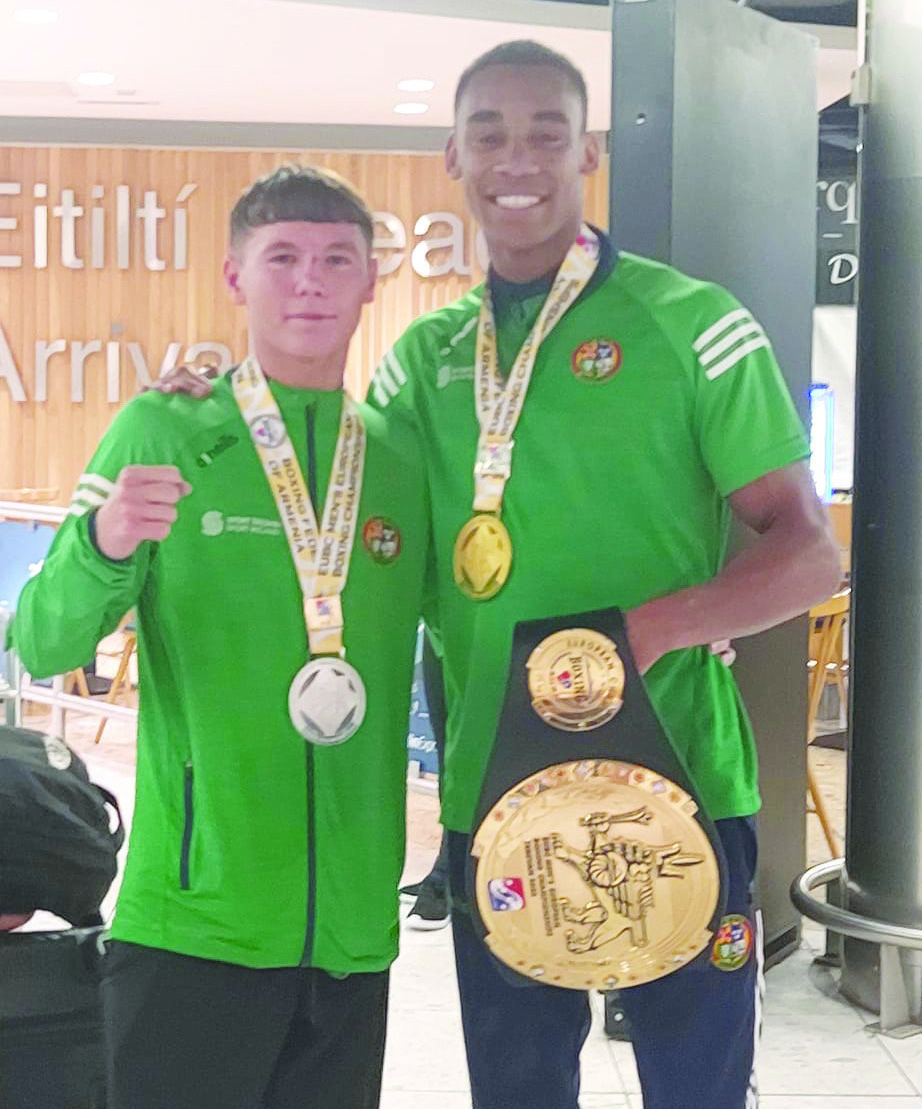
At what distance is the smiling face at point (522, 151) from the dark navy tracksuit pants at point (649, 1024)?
0.79 m

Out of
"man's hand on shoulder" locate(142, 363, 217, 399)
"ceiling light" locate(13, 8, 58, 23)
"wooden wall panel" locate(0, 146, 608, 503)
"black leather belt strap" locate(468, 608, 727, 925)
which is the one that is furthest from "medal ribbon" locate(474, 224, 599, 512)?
"wooden wall panel" locate(0, 146, 608, 503)

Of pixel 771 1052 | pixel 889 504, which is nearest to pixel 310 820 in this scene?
pixel 771 1052

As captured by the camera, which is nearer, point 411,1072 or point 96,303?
point 411,1072

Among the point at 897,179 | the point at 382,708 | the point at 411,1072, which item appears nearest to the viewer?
the point at 382,708

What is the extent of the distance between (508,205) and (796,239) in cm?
224

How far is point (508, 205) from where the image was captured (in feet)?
6.18

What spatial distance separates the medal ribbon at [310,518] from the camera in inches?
69.5

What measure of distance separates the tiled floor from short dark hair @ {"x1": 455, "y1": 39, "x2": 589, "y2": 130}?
218cm

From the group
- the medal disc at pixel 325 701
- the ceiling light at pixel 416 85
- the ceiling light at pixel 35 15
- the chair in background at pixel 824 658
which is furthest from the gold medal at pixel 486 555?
the ceiling light at pixel 416 85

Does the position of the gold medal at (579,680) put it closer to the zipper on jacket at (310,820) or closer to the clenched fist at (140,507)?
the zipper on jacket at (310,820)

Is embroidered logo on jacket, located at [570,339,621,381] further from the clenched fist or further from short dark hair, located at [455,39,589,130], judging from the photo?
the clenched fist

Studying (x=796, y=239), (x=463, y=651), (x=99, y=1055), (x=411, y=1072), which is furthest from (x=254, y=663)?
(x=796, y=239)

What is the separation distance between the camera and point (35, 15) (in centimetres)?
682

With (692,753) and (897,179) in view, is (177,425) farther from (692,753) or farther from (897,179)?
(897,179)
